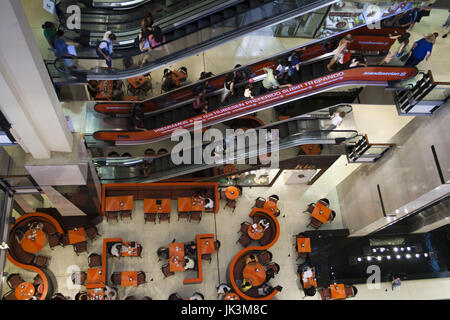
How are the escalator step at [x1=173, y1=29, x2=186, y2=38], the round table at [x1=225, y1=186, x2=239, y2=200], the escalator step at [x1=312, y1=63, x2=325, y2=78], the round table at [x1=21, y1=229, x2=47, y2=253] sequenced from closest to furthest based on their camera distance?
the escalator step at [x1=173, y1=29, x2=186, y2=38], the escalator step at [x1=312, y1=63, x2=325, y2=78], the round table at [x1=21, y1=229, x2=47, y2=253], the round table at [x1=225, y1=186, x2=239, y2=200]

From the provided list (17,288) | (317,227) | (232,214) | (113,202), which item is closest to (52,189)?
(113,202)

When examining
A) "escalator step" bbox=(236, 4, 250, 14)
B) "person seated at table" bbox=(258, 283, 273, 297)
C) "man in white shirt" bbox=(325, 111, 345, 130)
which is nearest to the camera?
"escalator step" bbox=(236, 4, 250, 14)

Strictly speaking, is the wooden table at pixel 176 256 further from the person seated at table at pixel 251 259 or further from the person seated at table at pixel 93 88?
the person seated at table at pixel 93 88

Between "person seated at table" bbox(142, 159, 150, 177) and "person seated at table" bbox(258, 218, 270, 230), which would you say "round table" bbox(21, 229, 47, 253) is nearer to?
"person seated at table" bbox(142, 159, 150, 177)

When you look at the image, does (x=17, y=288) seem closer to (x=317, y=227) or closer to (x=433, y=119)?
(x=317, y=227)

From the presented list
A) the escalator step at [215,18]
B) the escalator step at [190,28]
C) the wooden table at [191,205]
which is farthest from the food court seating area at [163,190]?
the escalator step at [215,18]

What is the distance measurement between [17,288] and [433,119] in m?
11.5

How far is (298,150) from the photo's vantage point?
1165cm

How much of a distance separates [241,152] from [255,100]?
66.4 inches

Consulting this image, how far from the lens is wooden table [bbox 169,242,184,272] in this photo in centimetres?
1173

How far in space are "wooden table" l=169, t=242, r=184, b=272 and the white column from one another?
14.7 ft
